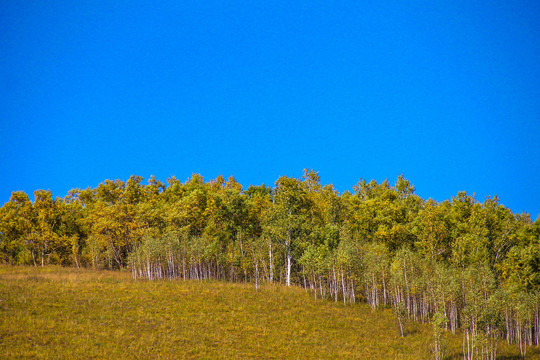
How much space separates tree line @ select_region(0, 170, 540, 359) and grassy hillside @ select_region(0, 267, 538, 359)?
559 cm

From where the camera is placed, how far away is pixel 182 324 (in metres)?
45.7

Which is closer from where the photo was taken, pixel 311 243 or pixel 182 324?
pixel 182 324

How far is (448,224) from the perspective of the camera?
78688mm

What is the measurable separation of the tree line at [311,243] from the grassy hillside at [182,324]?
18.3 ft

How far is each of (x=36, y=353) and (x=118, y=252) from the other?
50.7 metres

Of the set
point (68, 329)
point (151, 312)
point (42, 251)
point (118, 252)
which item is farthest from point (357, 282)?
point (42, 251)

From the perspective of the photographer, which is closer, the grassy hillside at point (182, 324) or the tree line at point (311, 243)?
the grassy hillside at point (182, 324)

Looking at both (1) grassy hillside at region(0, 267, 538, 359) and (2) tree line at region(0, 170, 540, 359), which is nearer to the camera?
(1) grassy hillside at region(0, 267, 538, 359)

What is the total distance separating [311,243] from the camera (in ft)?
230

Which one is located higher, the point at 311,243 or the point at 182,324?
the point at 311,243

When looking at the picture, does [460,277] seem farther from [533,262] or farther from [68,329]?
[68,329]

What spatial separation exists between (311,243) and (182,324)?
3045 cm

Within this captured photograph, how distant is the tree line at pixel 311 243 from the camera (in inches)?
2314

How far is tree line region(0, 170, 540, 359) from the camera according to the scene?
193 ft
